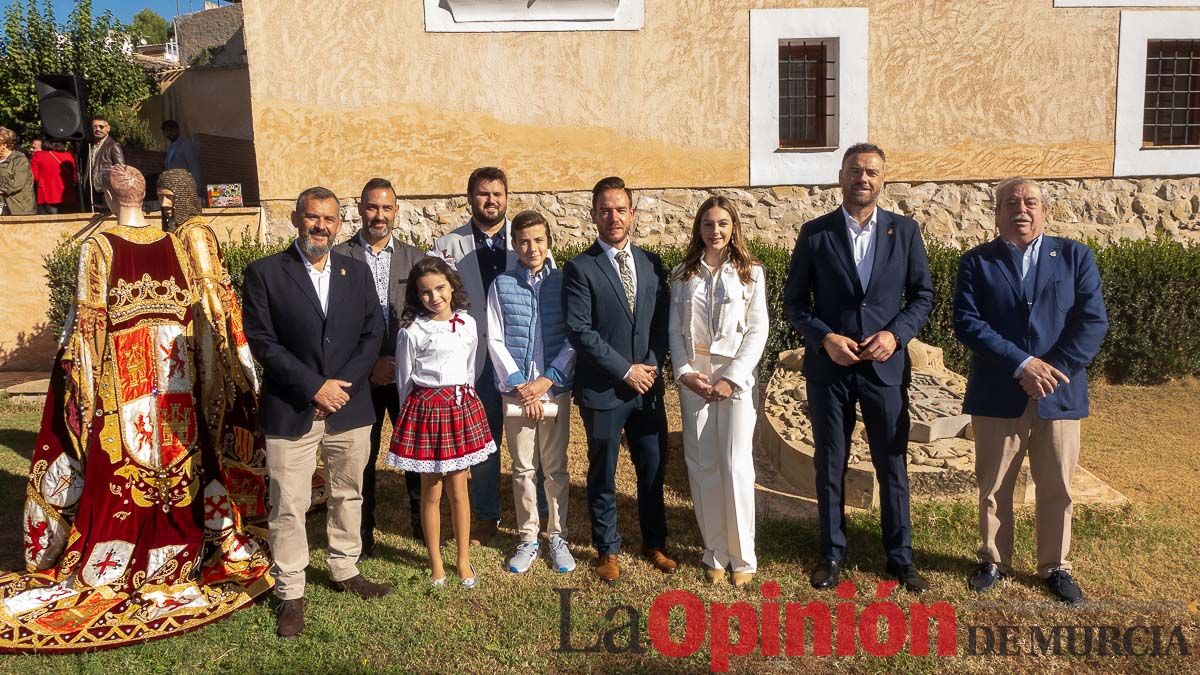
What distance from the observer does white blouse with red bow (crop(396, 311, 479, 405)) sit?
4.16 metres

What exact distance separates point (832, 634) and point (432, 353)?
7.83 feet

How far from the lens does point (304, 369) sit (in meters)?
3.84

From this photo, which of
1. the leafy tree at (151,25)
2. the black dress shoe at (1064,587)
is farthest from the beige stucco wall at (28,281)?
the leafy tree at (151,25)

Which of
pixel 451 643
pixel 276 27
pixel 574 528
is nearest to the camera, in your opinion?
pixel 451 643

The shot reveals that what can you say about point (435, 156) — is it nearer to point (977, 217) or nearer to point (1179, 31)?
point (977, 217)

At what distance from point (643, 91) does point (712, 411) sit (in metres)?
6.63

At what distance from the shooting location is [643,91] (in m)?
9.95

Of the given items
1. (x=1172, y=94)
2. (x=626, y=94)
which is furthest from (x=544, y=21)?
(x=1172, y=94)

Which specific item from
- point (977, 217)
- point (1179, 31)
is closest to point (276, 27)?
point (977, 217)

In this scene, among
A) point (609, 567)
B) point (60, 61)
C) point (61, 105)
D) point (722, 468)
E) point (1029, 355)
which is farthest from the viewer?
point (60, 61)

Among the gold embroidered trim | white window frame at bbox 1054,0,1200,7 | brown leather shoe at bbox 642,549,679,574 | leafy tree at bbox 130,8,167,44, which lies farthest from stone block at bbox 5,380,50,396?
leafy tree at bbox 130,8,167,44

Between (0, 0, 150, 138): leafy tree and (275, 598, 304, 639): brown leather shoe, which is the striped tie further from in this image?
(0, 0, 150, 138): leafy tree

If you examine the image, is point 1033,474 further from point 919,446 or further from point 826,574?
point 919,446

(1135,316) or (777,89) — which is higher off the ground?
(777,89)
